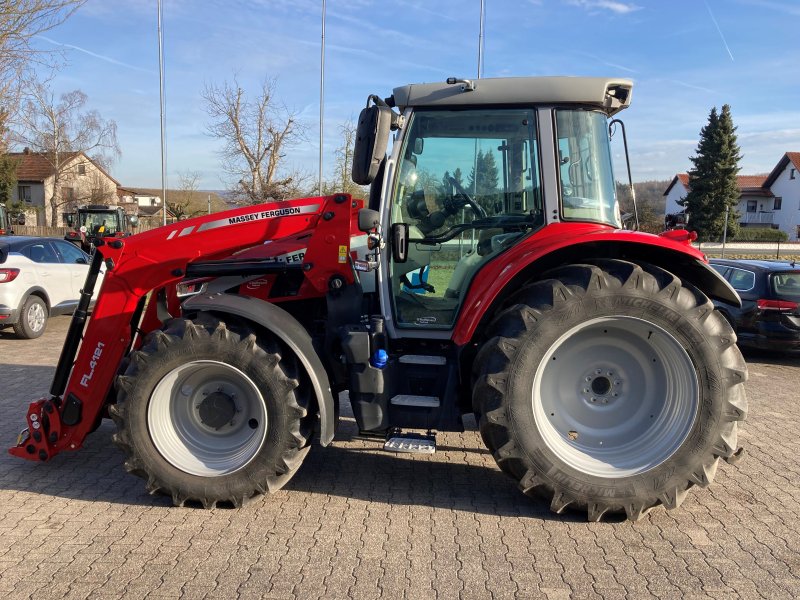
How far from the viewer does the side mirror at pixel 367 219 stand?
3.63 m

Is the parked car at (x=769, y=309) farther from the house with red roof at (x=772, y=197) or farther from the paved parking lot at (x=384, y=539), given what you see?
the house with red roof at (x=772, y=197)

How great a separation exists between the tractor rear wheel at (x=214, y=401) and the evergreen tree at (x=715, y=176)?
45766mm

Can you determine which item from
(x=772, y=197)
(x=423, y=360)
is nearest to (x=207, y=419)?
(x=423, y=360)

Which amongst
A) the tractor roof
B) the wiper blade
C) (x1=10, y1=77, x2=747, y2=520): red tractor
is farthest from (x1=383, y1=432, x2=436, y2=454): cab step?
the tractor roof

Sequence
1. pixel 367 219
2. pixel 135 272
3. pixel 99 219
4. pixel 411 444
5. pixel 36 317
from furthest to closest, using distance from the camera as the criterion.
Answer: pixel 99 219
pixel 36 317
pixel 135 272
pixel 411 444
pixel 367 219

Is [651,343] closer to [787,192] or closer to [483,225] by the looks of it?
[483,225]

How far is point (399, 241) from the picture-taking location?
152 inches

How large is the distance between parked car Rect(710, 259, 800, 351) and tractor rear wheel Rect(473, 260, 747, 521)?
19.0ft

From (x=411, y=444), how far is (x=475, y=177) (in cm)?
172

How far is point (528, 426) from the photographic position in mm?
3559

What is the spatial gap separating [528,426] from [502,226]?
49.3 inches

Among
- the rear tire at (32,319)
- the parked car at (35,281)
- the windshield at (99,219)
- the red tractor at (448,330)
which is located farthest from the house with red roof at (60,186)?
the red tractor at (448,330)

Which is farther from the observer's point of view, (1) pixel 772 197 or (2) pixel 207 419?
(1) pixel 772 197

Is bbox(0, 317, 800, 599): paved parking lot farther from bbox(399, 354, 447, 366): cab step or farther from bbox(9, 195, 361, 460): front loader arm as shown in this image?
bbox(399, 354, 447, 366): cab step
